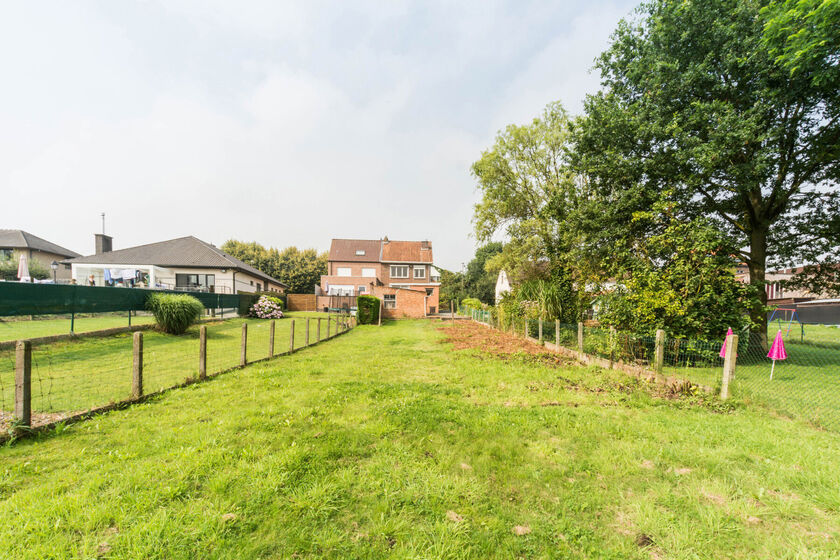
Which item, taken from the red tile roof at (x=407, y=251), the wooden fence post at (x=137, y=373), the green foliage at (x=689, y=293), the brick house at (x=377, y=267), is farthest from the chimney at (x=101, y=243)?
the green foliage at (x=689, y=293)

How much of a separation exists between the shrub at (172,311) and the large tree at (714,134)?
1704cm

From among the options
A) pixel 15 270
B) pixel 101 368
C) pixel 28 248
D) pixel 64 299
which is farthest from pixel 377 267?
pixel 28 248

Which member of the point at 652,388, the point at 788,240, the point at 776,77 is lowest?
the point at 652,388

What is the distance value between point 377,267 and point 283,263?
18295mm

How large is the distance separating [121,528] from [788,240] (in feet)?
63.3

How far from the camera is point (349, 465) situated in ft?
10.6

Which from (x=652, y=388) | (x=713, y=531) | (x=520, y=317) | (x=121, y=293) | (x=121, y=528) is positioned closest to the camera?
(x=121, y=528)

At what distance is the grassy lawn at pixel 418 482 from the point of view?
226 cm

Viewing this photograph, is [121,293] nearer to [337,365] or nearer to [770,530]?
[337,365]

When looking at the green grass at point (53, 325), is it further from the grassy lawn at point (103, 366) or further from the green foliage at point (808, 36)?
the green foliage at point (808, 36)

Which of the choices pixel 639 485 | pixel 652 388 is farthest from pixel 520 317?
pixel 639 485

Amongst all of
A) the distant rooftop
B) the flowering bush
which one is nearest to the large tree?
the flowering bush

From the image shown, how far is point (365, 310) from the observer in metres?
22.7

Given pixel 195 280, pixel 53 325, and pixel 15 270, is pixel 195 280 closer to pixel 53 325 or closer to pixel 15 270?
pixel 53 325
